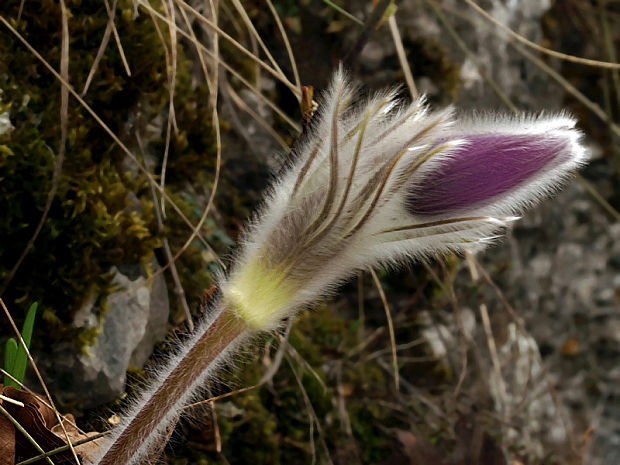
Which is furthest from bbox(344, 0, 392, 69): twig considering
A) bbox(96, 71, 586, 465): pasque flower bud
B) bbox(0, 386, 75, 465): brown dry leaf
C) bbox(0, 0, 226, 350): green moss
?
bbox(0, 386, 75, 465): brown dry leaf

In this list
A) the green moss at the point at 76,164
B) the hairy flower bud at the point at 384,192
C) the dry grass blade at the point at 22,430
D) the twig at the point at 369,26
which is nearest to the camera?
the hairy flower bud at the point at 384,192

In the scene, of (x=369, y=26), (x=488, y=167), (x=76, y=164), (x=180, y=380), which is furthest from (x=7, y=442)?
(x=369, y=26)

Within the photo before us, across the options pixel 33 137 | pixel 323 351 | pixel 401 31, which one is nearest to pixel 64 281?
pixel 33 137

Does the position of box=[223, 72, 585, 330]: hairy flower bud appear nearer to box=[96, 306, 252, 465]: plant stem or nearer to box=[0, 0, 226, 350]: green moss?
box=[96, 306, 252, 465]: plant stem

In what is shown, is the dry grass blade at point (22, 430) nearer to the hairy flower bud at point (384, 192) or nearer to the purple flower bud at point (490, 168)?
the hairy flower bud at point (384, 192)

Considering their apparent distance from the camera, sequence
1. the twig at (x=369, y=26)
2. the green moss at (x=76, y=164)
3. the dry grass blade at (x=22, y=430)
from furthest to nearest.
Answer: the twig at (x=369, y=26) < the green moss at (x=76, y=164) < the dry grass blade at (x=22, y=430)

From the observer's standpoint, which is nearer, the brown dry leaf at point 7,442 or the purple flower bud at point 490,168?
the purple flower bud at point 490,168

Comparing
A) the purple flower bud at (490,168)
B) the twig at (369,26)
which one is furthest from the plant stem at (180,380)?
the twig at (369,26)
